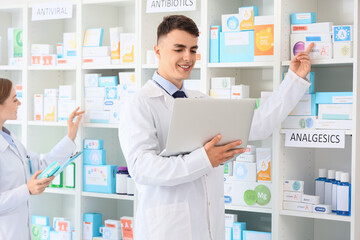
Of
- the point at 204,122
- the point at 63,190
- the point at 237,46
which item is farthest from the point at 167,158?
the point at 63,190

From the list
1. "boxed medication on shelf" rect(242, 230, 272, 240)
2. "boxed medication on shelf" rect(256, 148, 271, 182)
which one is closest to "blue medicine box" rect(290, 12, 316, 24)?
"boxed medication on shelf" rect(256, 148, 271, 182)

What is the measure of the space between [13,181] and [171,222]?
1053mm

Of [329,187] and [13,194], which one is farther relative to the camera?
[329,187]

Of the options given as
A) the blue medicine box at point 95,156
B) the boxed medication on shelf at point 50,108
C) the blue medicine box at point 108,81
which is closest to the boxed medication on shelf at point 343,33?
the blue medicine box at point 108,81

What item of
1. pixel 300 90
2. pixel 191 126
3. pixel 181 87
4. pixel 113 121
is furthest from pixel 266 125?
pixel 113 121

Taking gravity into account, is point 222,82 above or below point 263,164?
above

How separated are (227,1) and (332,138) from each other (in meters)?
1.16

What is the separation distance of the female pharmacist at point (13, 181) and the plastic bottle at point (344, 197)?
154 cm

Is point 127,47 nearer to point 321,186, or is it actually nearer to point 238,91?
point 238,91

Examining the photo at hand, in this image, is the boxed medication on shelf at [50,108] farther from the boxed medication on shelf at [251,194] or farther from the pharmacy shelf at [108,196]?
the boxed medication on shelf at [251,194]

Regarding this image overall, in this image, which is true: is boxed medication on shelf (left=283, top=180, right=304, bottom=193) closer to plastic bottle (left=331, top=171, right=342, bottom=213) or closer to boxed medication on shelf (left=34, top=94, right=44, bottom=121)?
plastic bottle (left=331, top=171, right=342, bottom=213)

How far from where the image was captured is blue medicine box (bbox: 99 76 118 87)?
3.76 m

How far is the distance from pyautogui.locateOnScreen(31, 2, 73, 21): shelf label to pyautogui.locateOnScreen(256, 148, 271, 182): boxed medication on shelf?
1661 millimetres

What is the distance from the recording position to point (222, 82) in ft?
10.9
